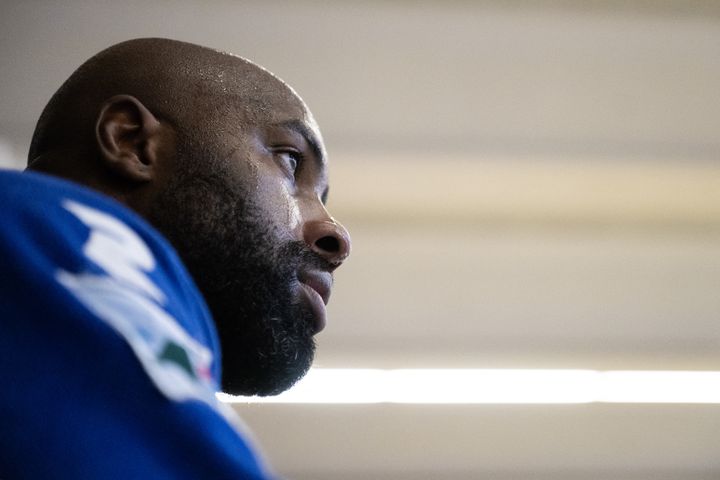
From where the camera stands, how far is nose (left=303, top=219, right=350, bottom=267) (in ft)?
3.26

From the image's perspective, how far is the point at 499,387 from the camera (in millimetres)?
3420

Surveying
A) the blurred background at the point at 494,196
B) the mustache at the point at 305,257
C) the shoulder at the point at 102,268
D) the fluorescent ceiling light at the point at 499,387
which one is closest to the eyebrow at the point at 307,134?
the mustache at the point at 305,257

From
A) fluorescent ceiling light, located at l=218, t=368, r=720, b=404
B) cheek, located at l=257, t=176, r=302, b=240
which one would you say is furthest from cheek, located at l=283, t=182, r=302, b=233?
fluorescent ceiling light, located at l=218, t=368, r=720, b=404

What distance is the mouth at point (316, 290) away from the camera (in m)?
0.96

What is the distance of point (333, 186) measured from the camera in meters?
2.94

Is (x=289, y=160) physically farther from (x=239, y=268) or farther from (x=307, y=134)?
(x=239, y=268)

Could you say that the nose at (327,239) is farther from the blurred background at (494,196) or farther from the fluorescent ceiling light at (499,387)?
the fluorescent ceiling light at (499,387)

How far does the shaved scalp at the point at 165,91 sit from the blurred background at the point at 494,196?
154 cm

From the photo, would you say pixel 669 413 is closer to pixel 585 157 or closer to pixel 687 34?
pixel 585 157

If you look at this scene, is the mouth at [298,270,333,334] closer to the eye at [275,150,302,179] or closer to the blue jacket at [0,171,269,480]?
the eye at [275,150,302,179]

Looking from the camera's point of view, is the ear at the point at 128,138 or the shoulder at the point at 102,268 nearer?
the shoulder at the point at 102,268

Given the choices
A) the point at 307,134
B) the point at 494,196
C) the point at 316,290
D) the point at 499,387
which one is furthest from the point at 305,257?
the point at 499,387

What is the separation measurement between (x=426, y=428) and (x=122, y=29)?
6.15 feet

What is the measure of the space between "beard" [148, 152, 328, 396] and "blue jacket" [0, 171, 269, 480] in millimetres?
459
